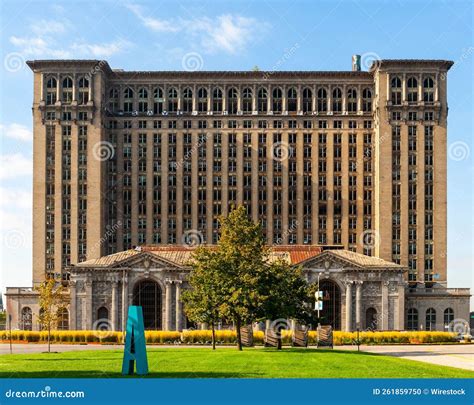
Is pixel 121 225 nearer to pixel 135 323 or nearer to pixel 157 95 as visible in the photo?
pixel 157 95

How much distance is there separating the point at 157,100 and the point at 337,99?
3759cm

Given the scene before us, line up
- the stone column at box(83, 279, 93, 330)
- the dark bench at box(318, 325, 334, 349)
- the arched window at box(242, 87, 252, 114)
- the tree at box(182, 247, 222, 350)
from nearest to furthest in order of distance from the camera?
the tree at box(182, 247, 222, 350) < the dark bench at box(318, 325, 334, 349) < the stone column at box(83, 279, 93, 330) < the arched window at box(242, 87, 252, 114)

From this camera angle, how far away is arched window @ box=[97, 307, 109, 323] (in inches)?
5281

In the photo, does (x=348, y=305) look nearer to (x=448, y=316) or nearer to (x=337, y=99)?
(x=448, y=316)

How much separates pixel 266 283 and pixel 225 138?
310 feet

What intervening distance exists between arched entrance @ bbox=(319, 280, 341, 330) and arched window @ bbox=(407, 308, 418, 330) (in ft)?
71.7

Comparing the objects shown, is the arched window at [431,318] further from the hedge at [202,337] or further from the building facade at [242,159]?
the hedge at [202,337]

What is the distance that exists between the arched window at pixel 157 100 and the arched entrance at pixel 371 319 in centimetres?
6573

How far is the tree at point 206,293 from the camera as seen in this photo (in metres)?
81.6

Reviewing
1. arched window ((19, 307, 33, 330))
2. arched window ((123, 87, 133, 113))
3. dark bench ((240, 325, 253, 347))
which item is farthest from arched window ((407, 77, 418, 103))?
dark bench ((240, 325, 253, 347))

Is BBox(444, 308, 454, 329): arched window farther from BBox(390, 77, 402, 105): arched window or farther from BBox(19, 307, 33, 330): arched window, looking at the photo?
BBox(19, 307, 33, 330): arched window

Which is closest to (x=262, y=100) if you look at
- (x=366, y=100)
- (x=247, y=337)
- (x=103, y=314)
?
(x=366, y=100)

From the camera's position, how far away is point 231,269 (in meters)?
81.6

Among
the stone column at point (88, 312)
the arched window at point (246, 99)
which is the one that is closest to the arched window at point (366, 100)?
the arched window at point (246, 99)
